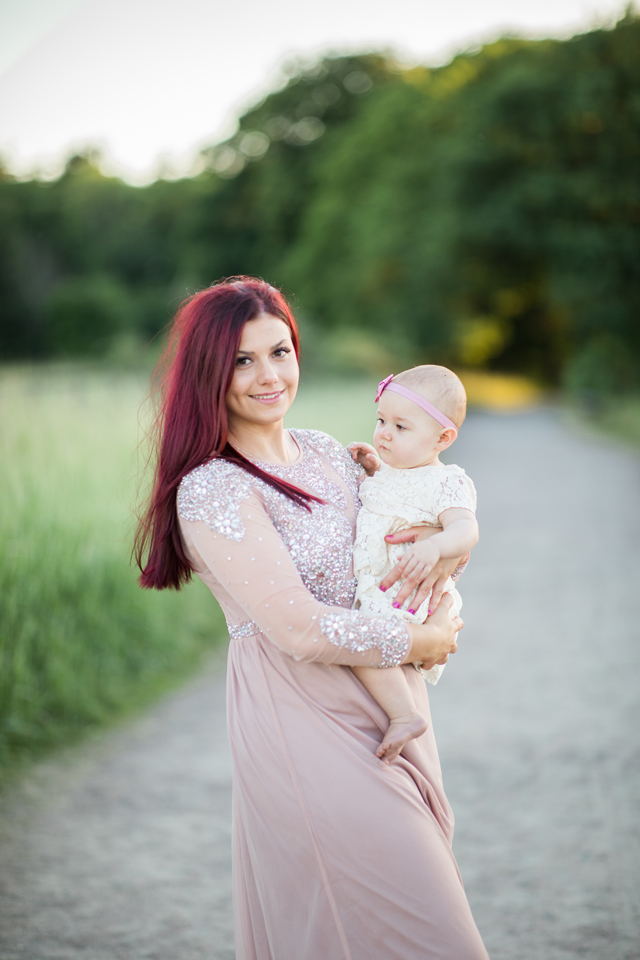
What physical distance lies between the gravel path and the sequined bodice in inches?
65.3

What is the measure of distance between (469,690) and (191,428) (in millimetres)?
3689

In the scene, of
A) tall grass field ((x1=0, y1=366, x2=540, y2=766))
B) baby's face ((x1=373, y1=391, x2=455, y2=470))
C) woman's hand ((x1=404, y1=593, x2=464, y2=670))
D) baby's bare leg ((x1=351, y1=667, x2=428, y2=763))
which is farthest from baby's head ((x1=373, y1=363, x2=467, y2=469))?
tall grass field ((x1=0, y1=366, x2=540, y2=766))

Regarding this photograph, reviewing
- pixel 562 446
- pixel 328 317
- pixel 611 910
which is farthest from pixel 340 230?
pixel 611 910

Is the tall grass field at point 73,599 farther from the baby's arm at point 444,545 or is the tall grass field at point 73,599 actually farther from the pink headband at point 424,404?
the baby's arm at point 444,545

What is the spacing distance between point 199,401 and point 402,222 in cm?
3005

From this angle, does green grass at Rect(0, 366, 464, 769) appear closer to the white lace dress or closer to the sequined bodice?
the sequined bodice

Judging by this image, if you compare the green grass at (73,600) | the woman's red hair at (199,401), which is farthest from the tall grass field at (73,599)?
the woman's red hair at (199,401)

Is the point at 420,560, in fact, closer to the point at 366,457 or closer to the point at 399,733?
the point at 399,733

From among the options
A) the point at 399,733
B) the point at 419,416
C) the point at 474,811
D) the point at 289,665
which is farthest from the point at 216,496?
the point at 474,811

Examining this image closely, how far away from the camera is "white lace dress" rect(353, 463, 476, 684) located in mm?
1836

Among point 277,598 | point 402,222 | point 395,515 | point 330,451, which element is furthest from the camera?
point 402,222

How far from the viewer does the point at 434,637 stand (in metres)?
1.80

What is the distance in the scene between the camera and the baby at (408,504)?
1.79 metres

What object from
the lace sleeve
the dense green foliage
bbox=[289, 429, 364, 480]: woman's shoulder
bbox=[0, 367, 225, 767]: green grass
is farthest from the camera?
the dense green foliage
